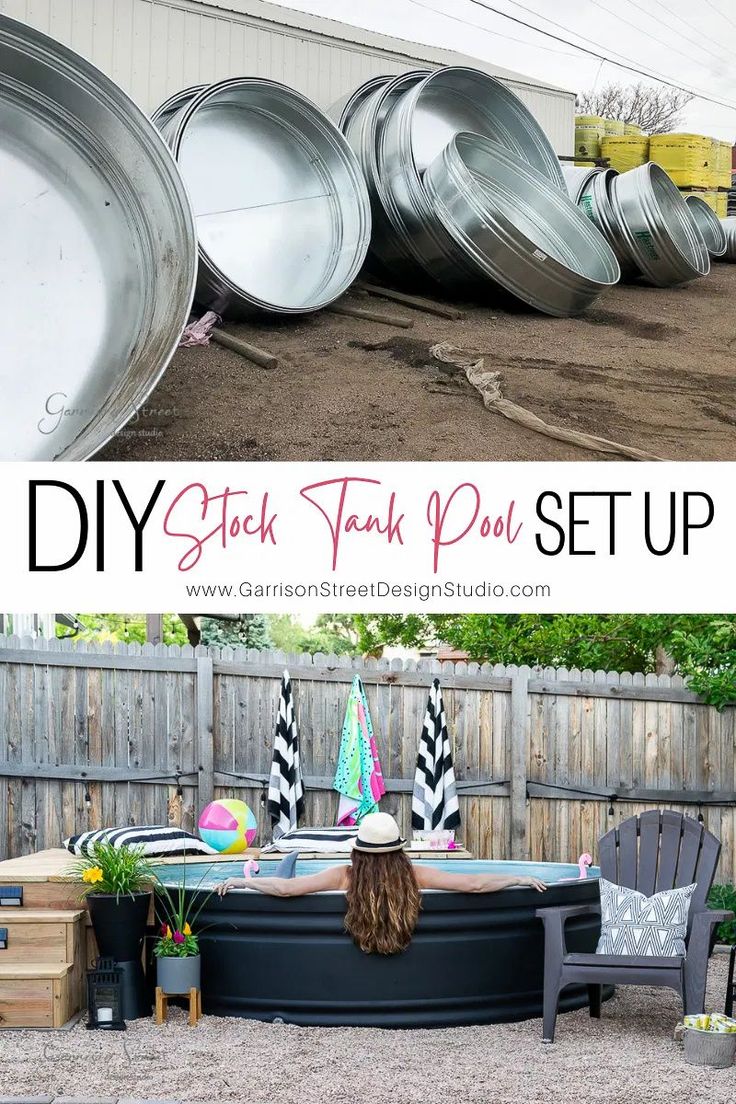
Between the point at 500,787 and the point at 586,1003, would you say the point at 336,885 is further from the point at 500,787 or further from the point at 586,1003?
the point at 500,787

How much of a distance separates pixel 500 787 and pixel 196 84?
331 cm

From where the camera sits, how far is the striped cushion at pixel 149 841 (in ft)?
14.7

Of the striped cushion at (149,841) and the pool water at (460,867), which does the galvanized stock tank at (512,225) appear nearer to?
the pool water at (460,867)

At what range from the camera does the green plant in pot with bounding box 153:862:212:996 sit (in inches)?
159

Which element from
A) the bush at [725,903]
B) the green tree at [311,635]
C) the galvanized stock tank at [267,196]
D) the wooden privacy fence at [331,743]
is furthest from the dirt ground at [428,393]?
the green tree at [311,635]

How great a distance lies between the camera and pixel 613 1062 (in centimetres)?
360

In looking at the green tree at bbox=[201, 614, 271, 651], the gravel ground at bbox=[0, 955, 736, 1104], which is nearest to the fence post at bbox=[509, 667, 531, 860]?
the gravel ground at bbox=[0, 955, 736, 1104]

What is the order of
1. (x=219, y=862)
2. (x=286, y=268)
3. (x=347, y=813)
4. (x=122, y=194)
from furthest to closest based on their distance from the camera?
1. (x=347, y=813)
2. (x=219, y=862)
3. (x=286, y=268)
4. (x=122, y=194)

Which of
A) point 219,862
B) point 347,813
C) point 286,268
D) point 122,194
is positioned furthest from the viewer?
point 347,813

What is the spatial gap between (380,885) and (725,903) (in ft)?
6.42

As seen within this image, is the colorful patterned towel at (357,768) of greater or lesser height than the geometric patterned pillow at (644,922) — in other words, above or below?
above

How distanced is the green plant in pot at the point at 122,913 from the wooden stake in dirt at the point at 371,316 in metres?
2.06

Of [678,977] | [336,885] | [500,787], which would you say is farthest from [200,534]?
[678,977]

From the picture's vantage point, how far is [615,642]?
7234 millimetres
